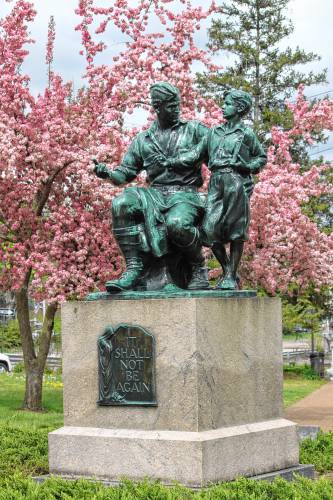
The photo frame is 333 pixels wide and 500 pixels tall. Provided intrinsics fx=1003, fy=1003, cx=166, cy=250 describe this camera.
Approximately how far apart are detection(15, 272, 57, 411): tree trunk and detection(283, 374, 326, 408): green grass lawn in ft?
16.4

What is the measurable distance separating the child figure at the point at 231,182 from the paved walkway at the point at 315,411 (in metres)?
→ 6.87

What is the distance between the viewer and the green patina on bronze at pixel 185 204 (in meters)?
8.53

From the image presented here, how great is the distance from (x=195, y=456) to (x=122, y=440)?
71 cm

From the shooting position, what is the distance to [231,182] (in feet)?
28.0

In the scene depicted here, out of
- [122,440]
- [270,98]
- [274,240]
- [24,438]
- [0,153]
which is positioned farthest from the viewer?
[270,98]

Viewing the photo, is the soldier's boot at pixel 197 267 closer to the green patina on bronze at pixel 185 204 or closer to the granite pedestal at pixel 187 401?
the green patina on bronze at pixel 185 204

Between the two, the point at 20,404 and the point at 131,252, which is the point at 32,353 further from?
the point at 131,252

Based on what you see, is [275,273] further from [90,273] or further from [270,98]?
[270,98]

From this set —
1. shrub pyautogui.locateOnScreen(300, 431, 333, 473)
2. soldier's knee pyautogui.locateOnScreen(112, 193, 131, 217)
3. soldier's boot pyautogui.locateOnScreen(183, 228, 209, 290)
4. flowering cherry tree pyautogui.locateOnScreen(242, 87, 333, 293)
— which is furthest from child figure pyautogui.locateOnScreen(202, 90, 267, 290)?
flowering cherry tree pyautogui.locateOnScreen(242, 87, 333, 293)

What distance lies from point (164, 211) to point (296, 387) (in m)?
17.7

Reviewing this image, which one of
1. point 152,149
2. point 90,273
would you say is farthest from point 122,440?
point 90,273

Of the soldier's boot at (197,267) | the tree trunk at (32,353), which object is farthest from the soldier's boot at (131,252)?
the tree trunk at (32,353)

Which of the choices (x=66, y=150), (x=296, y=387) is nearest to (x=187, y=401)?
(x=66, y=150)

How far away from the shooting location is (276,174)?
1830 centimetres
